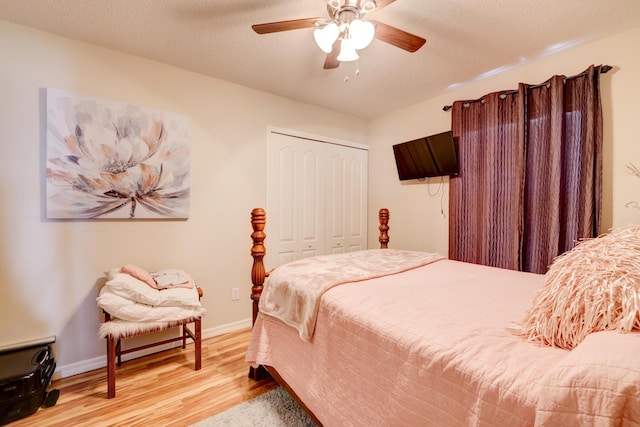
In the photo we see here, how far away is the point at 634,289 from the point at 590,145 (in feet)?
5.96

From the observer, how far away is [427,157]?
10.0ft

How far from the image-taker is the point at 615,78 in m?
1.98

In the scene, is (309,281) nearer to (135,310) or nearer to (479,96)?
(135,310)

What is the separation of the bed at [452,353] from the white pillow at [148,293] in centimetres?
62

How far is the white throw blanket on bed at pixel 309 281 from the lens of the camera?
4.72 feet

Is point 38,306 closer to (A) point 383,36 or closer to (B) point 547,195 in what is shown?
(A) point 383,36

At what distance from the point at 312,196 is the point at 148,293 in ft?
6.49

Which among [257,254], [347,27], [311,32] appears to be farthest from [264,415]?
[311,32]

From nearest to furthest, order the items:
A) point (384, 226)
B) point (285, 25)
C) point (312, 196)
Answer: point (285, 25), point (384, 226), point (312, 196)

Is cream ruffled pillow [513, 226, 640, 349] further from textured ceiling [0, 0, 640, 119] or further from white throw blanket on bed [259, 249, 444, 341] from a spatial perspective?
textured ceiling [0, 0, 640, 119]

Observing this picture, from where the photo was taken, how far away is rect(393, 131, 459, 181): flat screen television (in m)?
2.83

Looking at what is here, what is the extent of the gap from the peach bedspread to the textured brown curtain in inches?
31.3

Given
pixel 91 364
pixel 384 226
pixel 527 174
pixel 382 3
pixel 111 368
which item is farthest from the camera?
pixel 384 226

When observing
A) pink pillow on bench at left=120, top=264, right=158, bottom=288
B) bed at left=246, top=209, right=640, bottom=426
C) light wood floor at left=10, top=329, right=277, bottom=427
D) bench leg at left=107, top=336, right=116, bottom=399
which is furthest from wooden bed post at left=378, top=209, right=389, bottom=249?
bench leg at left=107, top=336, right=116, bottom=399
